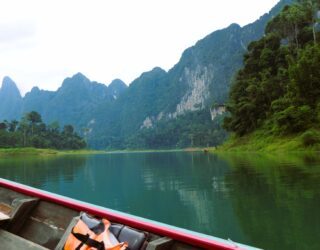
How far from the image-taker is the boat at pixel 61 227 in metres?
2.72

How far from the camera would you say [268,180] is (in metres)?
15.9

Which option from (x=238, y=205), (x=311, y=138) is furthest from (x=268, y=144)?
(x=238, y=205)

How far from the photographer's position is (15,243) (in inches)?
131

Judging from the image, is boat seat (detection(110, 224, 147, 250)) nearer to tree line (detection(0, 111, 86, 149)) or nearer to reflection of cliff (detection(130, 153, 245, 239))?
reflection of cliff (detection(130, 153, 245, 239))

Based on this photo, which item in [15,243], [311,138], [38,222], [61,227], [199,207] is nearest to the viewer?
[15,243]

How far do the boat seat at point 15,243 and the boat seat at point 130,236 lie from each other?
627mm

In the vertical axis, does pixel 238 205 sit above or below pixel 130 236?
below

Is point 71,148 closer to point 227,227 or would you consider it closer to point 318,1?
point 318,1

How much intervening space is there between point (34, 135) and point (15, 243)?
357ft

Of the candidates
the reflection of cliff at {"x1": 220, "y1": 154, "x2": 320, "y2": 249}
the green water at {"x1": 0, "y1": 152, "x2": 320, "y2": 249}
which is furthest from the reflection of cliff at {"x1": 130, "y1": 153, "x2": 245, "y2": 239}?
the reflection of cliff at {"x1": 220, "y1": 154, "x2": 320, "y2": 249}

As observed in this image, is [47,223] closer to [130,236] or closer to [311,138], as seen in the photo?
[130,236]

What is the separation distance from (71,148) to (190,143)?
4956 cm

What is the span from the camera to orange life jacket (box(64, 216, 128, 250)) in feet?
9.40

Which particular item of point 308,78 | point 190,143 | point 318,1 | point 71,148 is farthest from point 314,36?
point 190,143
